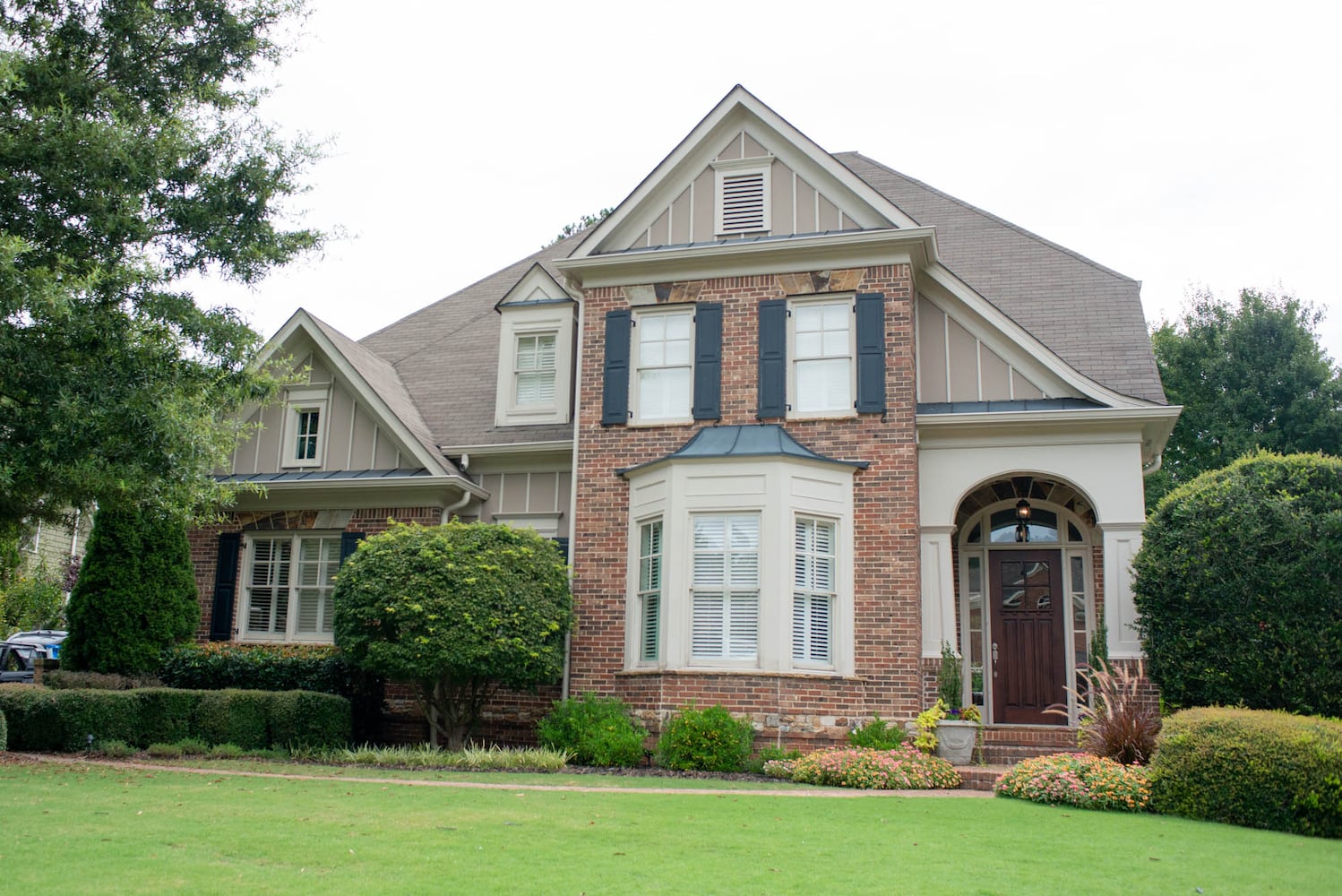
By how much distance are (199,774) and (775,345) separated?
833 cm

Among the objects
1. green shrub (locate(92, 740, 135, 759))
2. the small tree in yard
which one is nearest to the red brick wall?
the small tree in yard

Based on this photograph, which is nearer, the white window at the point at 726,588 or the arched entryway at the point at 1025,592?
the white window at the point at 726,588

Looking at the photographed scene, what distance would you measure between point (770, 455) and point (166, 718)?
26.1 ft

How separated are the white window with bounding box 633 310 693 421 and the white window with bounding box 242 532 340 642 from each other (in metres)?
5.35

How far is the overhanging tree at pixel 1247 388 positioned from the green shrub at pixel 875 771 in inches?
656

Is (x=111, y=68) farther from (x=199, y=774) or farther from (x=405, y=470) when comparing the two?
(x=199, y=774)

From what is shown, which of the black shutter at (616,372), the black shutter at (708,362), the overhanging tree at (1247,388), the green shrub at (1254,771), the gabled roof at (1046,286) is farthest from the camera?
the overhanging tree at (1247,388)

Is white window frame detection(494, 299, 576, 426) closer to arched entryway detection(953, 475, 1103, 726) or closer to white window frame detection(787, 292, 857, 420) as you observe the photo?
white window frame detection(787, 292, 857, 420)

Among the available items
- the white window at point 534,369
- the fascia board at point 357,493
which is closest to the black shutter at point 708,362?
the white window at point 534,369

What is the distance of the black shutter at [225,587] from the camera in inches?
669

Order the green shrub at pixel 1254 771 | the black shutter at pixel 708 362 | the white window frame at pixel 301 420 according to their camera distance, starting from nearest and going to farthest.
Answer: the green shrub at pixel 1254 771, the black shutter at pixel 708 362, the white window frame at pixel 301 420

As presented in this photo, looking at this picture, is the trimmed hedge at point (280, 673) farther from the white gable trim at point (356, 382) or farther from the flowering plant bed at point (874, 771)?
the flowering plant bed at point (874, 771)

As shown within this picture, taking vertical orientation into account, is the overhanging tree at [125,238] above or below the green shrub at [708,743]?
above

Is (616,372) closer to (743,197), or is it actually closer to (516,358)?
(516,358)
